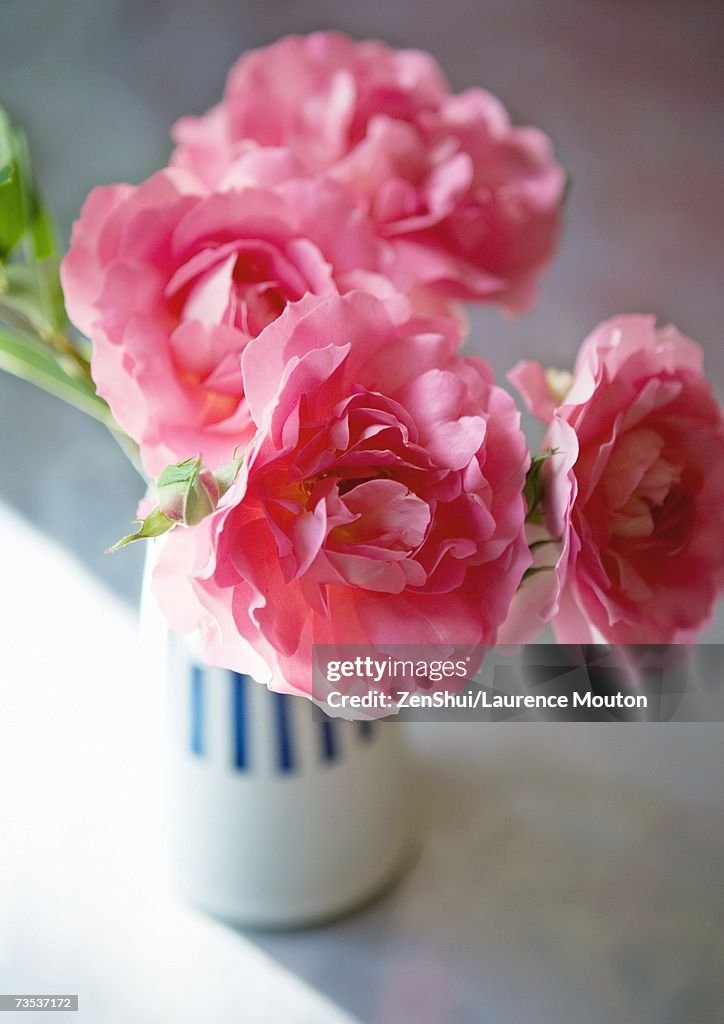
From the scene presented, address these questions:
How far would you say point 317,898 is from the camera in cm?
43

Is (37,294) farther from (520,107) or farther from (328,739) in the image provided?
(520,107)

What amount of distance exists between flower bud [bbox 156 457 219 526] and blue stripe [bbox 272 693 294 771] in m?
0.14

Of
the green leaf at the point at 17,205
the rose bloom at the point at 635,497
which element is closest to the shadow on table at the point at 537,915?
the rose bloom at the point at 635,497

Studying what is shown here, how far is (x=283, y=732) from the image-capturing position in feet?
1.30

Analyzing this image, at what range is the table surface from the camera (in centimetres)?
41

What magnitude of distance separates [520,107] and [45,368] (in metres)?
0.70

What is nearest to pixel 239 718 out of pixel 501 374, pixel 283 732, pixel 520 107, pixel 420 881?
pixel 283 732

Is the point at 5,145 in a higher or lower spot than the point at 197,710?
higher

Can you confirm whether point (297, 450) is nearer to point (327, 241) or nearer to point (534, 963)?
point (327, 241)

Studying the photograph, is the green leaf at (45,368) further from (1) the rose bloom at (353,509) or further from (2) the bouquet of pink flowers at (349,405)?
(1) the rose bloom at (353,509)

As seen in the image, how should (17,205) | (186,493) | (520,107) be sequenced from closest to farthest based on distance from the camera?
1. (186,493)
2. (17,205)
3. (520,107)

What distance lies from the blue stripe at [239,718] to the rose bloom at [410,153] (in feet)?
0.52

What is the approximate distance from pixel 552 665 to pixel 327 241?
16 centimetres

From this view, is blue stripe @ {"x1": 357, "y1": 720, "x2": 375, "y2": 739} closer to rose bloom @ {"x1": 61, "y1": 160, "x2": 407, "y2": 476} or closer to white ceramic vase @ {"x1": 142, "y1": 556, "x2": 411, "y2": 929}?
white ceramic vase @ {"x1": 142, "y1": 556, "x2": 411, "y2": 929}
